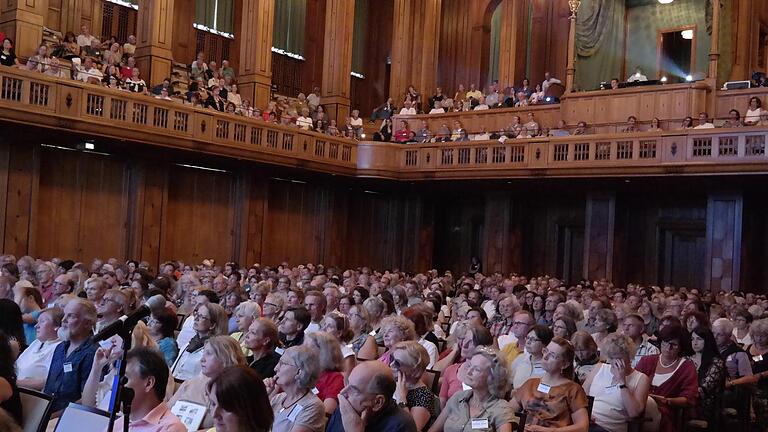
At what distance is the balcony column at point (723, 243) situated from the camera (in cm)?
1573

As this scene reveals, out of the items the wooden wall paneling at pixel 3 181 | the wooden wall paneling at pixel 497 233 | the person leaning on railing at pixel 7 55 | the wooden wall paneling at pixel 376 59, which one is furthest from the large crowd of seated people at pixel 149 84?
the wooden wall paneling at pixel 376 59

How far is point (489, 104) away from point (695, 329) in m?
13.5

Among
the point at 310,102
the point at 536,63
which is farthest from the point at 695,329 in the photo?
the point at 536,63

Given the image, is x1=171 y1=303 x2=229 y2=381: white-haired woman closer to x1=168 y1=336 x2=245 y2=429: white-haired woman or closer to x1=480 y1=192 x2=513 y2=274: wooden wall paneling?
x1=168 y1=336 x2=245 y2=429: white-haired woman

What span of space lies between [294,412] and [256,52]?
1506cm

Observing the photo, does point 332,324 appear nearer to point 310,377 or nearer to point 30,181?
point 310,377

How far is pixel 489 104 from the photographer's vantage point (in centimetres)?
1925

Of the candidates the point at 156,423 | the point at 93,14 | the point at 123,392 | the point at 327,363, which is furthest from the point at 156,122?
the point at 123,392

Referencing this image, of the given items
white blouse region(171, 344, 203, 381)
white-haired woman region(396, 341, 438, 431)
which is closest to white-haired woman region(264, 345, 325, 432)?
white-haired woman region(396, 341, 438, 431)

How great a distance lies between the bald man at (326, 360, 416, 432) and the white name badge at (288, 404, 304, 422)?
35cm

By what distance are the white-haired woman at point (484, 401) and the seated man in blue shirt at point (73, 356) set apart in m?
2.23

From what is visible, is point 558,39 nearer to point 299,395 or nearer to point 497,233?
point 497,233

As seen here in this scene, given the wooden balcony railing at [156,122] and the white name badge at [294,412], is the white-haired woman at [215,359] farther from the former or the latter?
the wooden balcony railing at [156,122]

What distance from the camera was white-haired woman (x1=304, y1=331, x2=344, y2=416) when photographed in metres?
4.66
